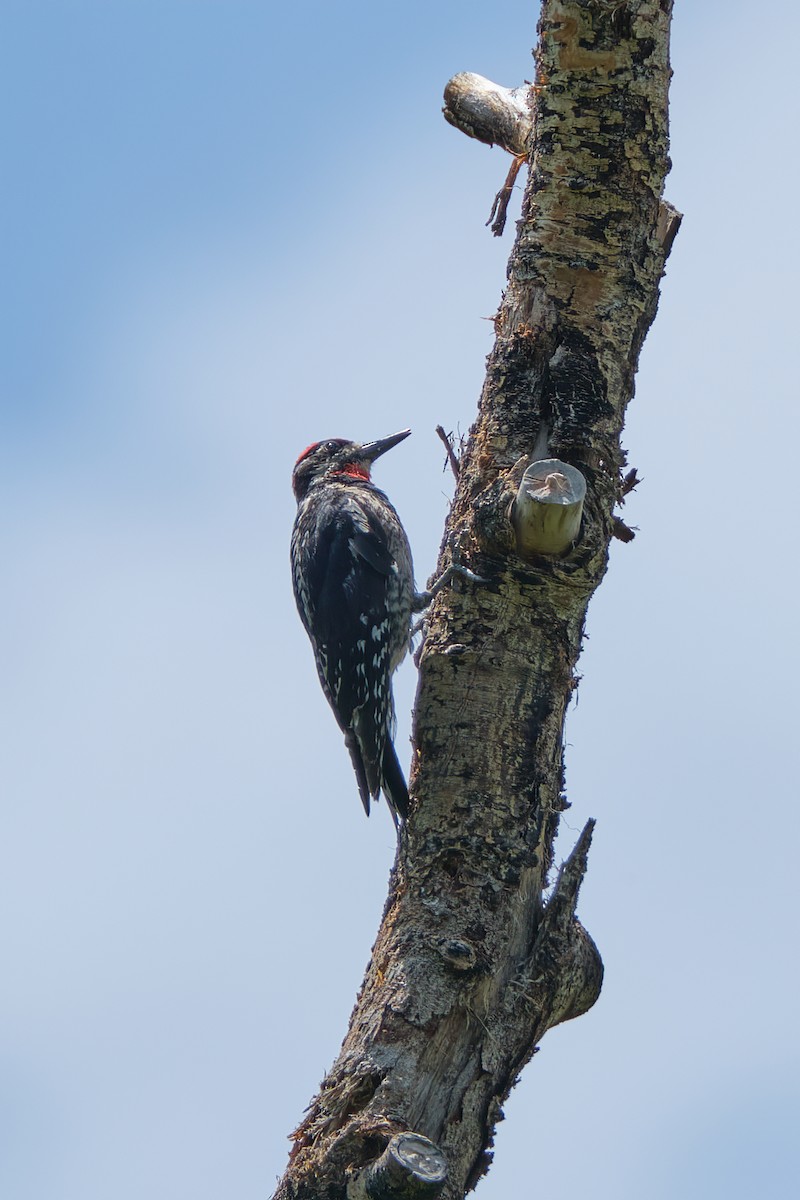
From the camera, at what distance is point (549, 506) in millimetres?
3836

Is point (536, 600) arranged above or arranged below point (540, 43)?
below

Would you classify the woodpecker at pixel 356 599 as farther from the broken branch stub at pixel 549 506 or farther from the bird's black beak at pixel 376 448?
the broken branch stub at pixel 549 506

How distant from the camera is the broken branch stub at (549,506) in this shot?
384 cm

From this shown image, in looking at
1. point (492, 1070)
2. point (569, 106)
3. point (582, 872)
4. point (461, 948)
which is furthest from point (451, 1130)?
point (569, 106)

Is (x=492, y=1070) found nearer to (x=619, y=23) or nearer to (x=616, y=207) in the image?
(x=616, y=207)

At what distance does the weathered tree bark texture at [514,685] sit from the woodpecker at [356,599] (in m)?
1.47

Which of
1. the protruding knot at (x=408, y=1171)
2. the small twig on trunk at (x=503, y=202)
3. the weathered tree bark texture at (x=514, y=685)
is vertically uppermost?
the small twig on trunk at (x=503, y=202)

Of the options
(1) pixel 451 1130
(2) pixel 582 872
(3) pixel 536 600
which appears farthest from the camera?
(3) pixel 536 600

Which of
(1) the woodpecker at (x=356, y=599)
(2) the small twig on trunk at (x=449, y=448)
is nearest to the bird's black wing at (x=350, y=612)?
(1) the woodpecker at (x=356, y=599)

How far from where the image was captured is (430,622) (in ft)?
13.9

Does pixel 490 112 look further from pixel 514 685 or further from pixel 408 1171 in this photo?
pixel 408 1171

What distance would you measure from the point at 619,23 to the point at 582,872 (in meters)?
2.44

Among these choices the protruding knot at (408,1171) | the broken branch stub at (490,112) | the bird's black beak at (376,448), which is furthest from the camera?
the bird's black beak at (376,448)

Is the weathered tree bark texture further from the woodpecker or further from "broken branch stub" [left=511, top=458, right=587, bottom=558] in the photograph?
the woodpecker
